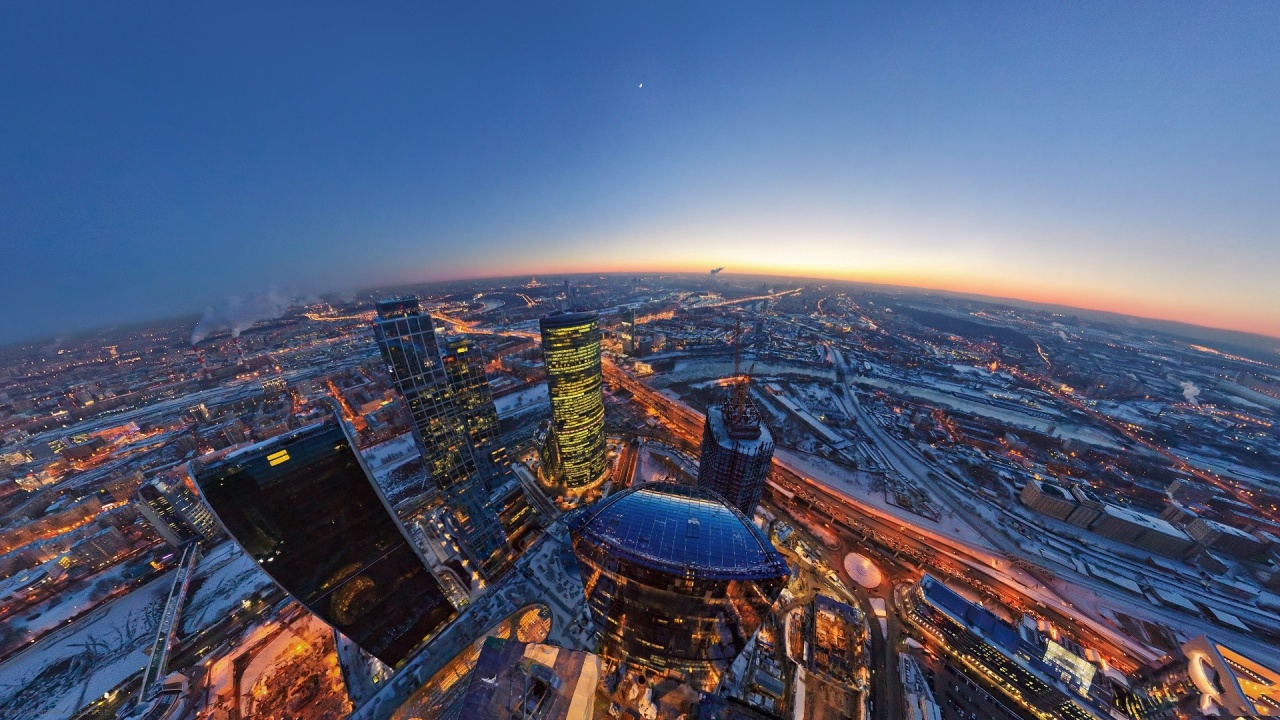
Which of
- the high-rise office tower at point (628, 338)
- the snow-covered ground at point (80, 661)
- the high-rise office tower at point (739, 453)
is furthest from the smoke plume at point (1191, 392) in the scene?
the snow-covered ground at point (80, 661)

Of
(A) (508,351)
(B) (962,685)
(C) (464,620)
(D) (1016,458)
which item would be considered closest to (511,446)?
(C) (464,620)

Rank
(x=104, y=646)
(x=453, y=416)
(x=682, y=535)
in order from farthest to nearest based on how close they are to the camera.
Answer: (x=453, y=416), (x=104, y=646), (x=682, y=535)

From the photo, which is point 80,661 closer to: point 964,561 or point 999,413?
point 964,561

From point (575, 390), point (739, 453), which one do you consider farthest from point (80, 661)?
point (739, 453)

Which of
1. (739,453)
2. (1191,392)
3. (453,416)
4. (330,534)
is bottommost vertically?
(1191,392)

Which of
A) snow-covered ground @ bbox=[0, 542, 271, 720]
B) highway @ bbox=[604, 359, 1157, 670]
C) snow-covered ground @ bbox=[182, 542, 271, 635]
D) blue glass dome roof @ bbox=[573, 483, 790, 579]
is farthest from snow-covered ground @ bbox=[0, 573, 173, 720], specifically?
highway @ bbox=[604, 359, 1157, 670]

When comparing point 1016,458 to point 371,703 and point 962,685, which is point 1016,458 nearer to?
point 962,685

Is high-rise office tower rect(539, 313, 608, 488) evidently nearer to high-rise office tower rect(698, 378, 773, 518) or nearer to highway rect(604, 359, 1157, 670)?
high-rise office tower rect(698, 378, 773, 518)

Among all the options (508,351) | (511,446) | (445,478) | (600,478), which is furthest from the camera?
(508,351)
